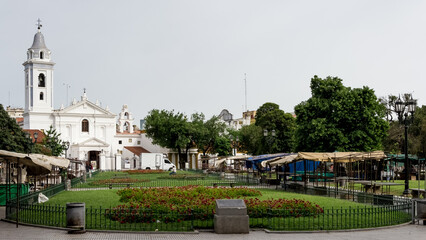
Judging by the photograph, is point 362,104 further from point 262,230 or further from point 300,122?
point 262,230

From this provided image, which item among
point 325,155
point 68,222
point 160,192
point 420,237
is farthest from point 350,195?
point 68,222

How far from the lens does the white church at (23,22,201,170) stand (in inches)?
3206

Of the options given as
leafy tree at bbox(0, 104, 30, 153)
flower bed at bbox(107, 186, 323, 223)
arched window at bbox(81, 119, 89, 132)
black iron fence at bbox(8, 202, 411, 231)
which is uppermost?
arched window at bbox(81, 119, 89, 132)

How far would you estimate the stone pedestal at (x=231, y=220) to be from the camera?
48.3ft

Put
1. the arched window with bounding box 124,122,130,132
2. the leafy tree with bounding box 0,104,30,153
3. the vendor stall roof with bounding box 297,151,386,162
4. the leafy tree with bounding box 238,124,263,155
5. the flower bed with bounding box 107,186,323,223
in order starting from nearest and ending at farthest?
the flower bed with bounding box 107,186,323,223 < the vendor stall roof with bounding box 297,151,386,162 < the leafy tree with bounding box 0,104,30,153 < the leafy tree with bounding box 238,124,263,155 < the arched window with bounding box 124,122,130,132

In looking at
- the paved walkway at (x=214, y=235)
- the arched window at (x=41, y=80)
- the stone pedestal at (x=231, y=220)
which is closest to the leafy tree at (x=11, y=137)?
the paved walkway at (x=214, y=235)

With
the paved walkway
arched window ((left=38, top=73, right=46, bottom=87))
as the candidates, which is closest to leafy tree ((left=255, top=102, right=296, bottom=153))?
arched window ((left=38, top=73, right=46, bottom=87))

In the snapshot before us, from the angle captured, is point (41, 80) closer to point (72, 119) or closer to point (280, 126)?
point (72, 119)

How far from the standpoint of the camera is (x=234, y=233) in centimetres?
1470

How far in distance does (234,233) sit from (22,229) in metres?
6.00

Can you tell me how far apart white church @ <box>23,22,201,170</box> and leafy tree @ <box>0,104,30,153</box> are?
120 ft

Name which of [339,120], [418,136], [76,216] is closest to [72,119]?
[339,120]

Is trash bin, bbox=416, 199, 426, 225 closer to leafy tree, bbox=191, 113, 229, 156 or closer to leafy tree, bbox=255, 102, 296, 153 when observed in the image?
leafy tree, bbox=255, 102, 296, 153

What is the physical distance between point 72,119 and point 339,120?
50.8 m
